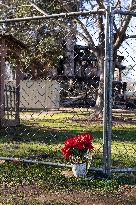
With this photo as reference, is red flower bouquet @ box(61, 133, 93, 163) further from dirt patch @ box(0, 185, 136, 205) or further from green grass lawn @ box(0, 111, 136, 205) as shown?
dirt patch @ box(0, 185, 136, 205)

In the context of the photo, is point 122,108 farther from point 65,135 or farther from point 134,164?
point 134,164

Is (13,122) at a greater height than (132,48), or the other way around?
(132,48)

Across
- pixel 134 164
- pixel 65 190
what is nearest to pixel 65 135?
pixel 134 164

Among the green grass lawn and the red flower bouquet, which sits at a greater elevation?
the red flower bouquet

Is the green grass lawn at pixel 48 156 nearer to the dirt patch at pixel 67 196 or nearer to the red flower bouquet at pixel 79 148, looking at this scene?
the dirt patch at pixel 67 196

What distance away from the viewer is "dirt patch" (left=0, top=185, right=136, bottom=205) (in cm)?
456

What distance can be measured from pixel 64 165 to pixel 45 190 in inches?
37.1

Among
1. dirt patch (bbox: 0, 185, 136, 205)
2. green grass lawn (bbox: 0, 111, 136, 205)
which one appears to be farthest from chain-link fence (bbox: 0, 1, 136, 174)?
dirt patch (bbox: 0, 185, 136, 205)

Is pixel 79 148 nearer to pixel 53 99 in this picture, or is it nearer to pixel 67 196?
pixel 67 196

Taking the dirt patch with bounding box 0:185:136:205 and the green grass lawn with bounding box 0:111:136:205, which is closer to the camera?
the dirt patch with bounding box 0:185:136:205

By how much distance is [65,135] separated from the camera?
1062 cm

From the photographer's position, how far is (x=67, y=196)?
4.75 meters

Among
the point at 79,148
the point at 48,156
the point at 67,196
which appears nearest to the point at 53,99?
the point at 48,156

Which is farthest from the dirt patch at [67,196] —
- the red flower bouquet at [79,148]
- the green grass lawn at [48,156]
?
the red flower bouquet at [79,148]
